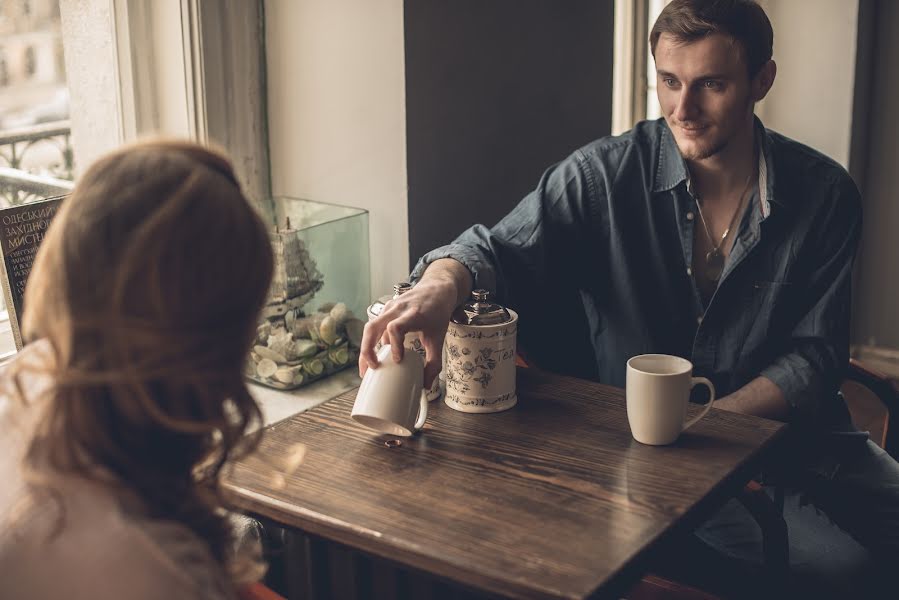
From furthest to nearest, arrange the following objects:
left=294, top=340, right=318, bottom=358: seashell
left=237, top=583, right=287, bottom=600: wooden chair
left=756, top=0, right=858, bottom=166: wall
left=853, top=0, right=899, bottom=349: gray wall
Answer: left=853, top=0, right=899, bottom=349: gray wall
left=756, top=0, right=858, bottom=166: wall
left=294, top=340, right=318, bottom=358: seashell
left=237, top=583, right=287, bottom=600: wooden chair

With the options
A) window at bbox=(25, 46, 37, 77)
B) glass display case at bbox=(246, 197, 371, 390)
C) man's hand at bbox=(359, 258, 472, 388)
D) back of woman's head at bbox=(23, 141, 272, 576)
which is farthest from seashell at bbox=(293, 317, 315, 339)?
back of woman's head at bbox=(23, 141, 272, 576)

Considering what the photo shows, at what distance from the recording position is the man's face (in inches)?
67.3

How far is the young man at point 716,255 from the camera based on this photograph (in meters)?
1.71

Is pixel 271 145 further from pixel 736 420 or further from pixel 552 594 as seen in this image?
pixel 552 594

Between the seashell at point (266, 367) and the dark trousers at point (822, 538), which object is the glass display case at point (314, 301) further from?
the dark trousers at point (822, 538)

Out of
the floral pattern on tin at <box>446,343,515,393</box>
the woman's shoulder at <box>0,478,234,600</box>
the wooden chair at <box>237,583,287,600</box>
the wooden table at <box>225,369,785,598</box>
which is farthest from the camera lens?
the floral pattern on tin at <box>446,343,515,393</box>

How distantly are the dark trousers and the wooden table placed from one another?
27 centimetres

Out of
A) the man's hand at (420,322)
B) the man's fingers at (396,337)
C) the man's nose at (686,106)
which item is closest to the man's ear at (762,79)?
the man's nose at (686,106)

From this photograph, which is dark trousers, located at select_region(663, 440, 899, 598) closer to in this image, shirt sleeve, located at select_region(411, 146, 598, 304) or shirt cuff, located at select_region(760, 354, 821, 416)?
shirt cuff, located at select_region(760, 354, 821, 416)

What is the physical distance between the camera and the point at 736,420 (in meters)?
1.46

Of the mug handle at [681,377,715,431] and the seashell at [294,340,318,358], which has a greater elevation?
the mug handle at [681,377,715,431]

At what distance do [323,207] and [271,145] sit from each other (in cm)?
20

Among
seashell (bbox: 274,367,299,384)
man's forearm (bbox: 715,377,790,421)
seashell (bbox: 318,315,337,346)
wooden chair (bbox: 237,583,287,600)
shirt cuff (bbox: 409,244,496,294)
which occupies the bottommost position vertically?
wooden chair (bbox: 237,583,287,600)

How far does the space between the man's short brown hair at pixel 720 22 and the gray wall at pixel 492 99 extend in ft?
1.57
